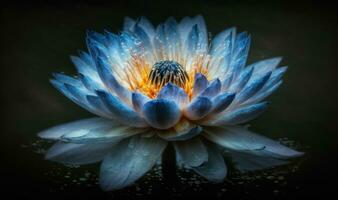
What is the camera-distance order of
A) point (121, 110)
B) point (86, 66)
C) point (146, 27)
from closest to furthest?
point (121, 110) → point (86, 66) → point (146, 27)

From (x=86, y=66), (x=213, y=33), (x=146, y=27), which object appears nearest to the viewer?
(x=86, y=66)

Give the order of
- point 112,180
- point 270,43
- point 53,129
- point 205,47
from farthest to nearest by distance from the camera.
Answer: point 270,43 → point 205,47 → point 53,129 → point 112,180

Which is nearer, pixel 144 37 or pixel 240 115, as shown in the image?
pixel 240 115

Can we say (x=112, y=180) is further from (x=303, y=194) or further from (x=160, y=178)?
(x=303, y=194)

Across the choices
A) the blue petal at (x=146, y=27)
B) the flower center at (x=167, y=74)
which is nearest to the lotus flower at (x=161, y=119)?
the flower center at (x=167, y=74)

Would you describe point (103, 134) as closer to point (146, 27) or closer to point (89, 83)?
point (89, 83)

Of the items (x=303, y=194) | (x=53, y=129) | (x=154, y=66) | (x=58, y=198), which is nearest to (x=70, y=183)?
(x=58, y=198)

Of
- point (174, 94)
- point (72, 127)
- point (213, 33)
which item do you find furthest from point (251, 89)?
point (213, 33)
